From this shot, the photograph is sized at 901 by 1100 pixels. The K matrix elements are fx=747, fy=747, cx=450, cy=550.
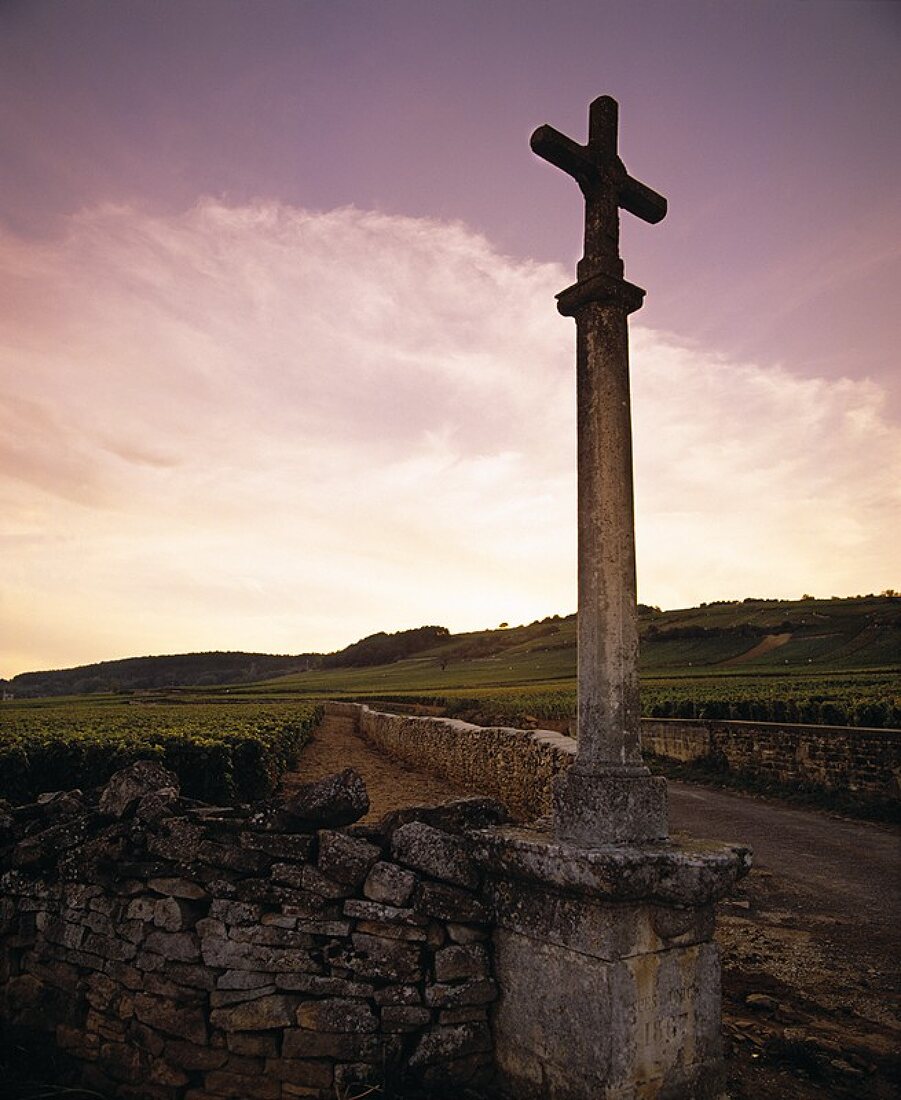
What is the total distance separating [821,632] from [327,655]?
8854 centimetres

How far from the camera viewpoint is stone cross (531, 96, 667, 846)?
150 inches

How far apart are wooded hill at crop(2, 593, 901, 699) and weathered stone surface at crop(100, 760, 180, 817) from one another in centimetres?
4340

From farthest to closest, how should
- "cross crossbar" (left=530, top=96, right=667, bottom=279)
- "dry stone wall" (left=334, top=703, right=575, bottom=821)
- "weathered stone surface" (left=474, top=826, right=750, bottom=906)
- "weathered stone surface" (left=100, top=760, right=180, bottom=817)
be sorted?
"dry stone wall" (left=334, top=703, right=575, bottom=821) → "weathered stone surface" (left=100, top=760, right=180, bottom=817) → "cross crossbar" (left=530, top=96, right=667, bottom=279) → "weathered stone surface" (left=474, top=826, right=750, bottom=906)

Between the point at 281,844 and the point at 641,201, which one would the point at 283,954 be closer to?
the point at 281,844

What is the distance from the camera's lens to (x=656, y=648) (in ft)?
221

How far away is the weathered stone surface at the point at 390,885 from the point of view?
3816 mm

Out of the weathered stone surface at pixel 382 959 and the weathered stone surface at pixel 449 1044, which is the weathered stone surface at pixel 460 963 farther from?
the weathered stone surface at pixel 449 1044

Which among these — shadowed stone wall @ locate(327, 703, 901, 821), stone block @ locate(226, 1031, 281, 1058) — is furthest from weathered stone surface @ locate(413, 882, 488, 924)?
shadowed stone wall @ locate(327, 703, 901, 821)

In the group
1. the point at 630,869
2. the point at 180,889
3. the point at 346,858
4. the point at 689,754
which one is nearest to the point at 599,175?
the point at 630,869

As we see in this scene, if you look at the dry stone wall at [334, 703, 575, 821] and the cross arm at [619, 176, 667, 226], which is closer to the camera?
the cross arm at [619, 176, 667, 226]

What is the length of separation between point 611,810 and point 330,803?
4.99 ft

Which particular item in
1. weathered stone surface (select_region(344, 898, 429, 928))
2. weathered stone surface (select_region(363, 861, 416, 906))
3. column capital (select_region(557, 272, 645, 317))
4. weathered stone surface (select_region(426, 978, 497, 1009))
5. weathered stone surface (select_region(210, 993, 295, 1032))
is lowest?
weathered stone surface (select_region(210, 993, 295, 1032))

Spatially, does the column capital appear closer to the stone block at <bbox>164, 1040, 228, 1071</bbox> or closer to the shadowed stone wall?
the stone block at <bbox>164, 1040, 228, 1071</bbox>

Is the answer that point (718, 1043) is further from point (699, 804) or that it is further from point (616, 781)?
point (699, 804)
